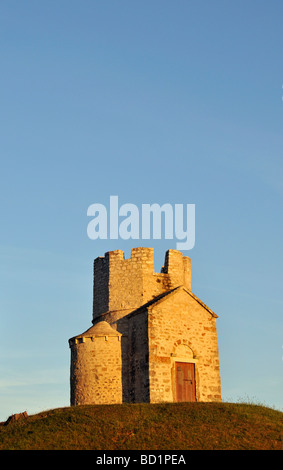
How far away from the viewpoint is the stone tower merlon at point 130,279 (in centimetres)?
3638

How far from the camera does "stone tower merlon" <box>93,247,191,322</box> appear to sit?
36.4 meters

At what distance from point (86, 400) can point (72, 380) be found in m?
1.82

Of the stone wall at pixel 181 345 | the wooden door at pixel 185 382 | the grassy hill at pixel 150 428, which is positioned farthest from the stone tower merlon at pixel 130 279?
the grassy hill at pixel 150 428

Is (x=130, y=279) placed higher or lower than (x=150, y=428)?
higher

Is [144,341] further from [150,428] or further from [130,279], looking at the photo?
[150,428]

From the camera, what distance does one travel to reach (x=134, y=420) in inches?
1037

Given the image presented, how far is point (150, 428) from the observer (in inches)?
994

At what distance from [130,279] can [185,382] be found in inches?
286

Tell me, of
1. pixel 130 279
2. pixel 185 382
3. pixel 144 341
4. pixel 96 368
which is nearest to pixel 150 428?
pixel 96 368

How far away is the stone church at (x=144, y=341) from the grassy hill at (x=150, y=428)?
3.52 metres

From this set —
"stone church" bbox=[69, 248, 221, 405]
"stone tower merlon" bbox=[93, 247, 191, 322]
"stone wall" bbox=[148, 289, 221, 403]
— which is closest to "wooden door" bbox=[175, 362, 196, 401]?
"stone church" bbox=[69, 248, 221, 405]
